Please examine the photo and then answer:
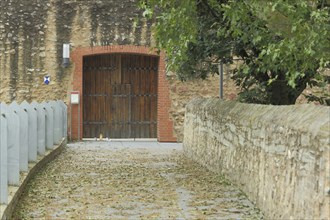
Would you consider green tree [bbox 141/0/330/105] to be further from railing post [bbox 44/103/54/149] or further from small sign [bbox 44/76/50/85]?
small sign [bbox 44/76/50/85]

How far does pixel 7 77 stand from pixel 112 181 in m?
9.60

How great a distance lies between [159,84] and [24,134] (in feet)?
31.5

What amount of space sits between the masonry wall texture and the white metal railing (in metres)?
1.22

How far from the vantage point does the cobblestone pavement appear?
741 centimetres

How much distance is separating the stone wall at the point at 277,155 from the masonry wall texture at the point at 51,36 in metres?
8.21

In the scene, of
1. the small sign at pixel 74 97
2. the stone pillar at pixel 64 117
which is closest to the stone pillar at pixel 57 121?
the stone pillar at pixel 64 117

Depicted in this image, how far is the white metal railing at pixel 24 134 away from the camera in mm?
7141

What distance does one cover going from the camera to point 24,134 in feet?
32.1

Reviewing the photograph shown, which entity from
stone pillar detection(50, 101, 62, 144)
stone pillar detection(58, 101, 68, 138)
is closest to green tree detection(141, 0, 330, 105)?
stone pillar detection(50, 101, 62, 144)

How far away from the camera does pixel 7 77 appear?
1872 centimetres

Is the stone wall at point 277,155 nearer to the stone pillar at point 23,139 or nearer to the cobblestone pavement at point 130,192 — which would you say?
the cobblestone pavement at point 130,192

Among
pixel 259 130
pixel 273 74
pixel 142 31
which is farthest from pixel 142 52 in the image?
pixel 259 130

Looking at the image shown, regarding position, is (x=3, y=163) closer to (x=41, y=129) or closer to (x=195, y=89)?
(x=41, y=129)

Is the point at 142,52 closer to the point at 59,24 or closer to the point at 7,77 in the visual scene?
the point at 59,24
